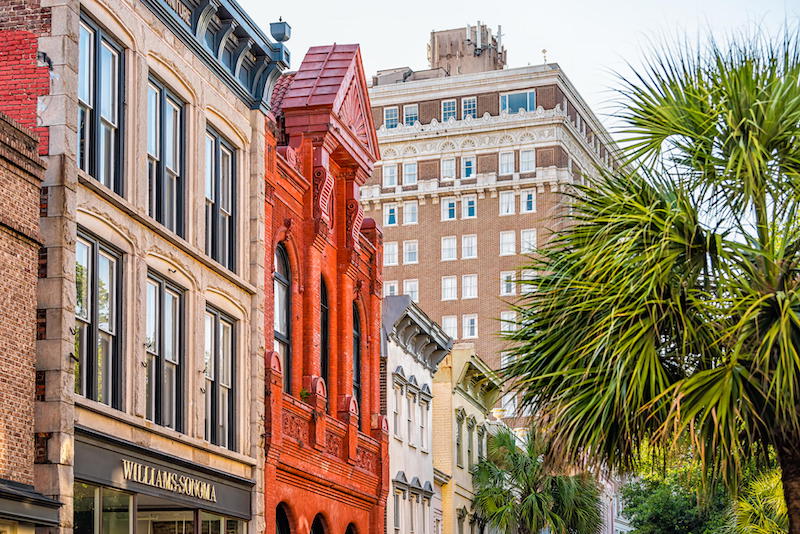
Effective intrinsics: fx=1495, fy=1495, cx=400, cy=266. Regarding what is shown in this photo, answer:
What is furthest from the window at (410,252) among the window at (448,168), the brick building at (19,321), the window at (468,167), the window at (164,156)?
the brick building at (19,321)

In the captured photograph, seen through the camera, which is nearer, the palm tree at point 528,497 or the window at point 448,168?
the palm tree at point 528,497

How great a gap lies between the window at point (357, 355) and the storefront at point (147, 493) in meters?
9.46

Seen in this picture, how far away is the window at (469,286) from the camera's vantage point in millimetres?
109125

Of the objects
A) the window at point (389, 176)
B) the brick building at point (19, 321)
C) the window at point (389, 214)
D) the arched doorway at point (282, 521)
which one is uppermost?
the window at point (389, 176)

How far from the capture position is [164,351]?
25.6 meters

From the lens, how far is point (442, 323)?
109 meters

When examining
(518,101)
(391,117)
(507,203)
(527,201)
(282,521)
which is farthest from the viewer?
(391,117)

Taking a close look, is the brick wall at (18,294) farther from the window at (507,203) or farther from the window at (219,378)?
the window at (507,203)

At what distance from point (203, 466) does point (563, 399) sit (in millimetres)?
10589

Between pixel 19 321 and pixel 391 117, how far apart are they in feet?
318

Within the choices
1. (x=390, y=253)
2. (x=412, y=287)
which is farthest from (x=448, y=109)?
(x=412, y=287)

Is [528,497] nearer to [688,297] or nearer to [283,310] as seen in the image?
[283,310]

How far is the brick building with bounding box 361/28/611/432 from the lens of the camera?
359 feet

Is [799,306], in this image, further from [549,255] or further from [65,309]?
[65,309]
